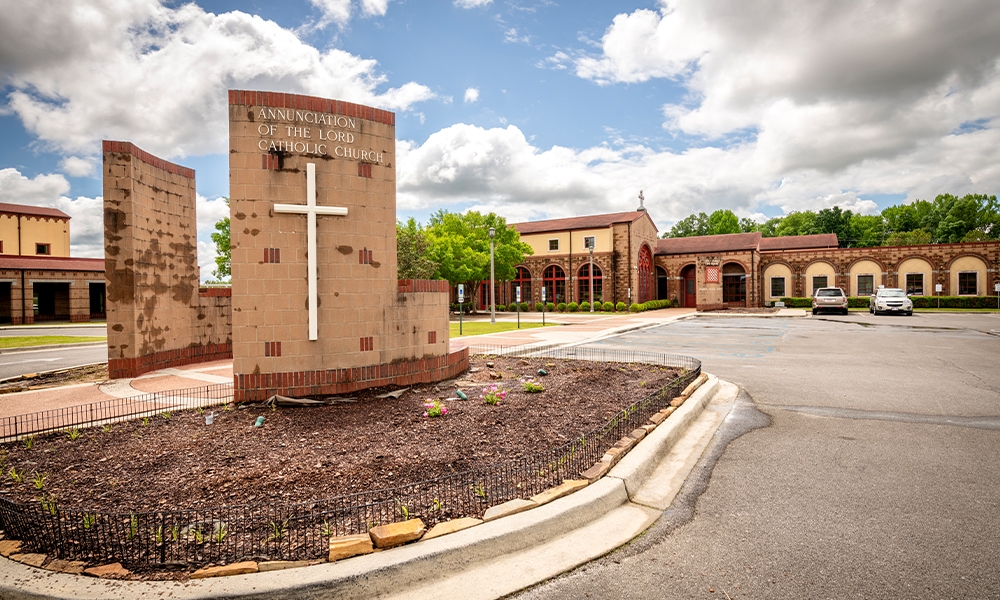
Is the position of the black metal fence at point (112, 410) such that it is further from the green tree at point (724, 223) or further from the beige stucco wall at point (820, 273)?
the green tree at point (724, 223)

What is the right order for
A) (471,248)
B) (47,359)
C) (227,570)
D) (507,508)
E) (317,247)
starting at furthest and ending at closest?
(471,248) → (47,359) → (317,247) → (507,508) → (227,570)

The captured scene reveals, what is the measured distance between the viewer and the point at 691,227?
102 m

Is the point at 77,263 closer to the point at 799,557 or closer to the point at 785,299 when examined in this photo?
the point at 799,557

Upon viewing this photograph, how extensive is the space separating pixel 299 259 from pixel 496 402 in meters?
3.57

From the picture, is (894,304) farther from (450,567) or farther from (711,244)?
(450,567)

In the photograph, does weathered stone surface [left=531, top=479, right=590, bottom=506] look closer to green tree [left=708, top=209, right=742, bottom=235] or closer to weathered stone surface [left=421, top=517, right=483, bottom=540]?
weathered stone surface [left=421, top=517, right=483, bottom=540]

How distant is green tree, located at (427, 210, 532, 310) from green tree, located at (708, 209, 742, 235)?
2415 inches

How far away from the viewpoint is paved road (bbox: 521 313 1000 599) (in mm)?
3008

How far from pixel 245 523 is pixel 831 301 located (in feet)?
128

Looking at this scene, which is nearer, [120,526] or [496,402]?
[120,526]

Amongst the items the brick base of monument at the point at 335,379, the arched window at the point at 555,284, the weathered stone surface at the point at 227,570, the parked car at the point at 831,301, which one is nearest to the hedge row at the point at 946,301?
the parked car at the point at 831,301

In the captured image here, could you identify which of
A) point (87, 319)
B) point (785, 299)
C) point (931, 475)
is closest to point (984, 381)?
point (931, 475)

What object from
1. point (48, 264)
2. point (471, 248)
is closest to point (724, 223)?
point (471, 248)

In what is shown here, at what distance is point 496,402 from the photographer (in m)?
7.16
